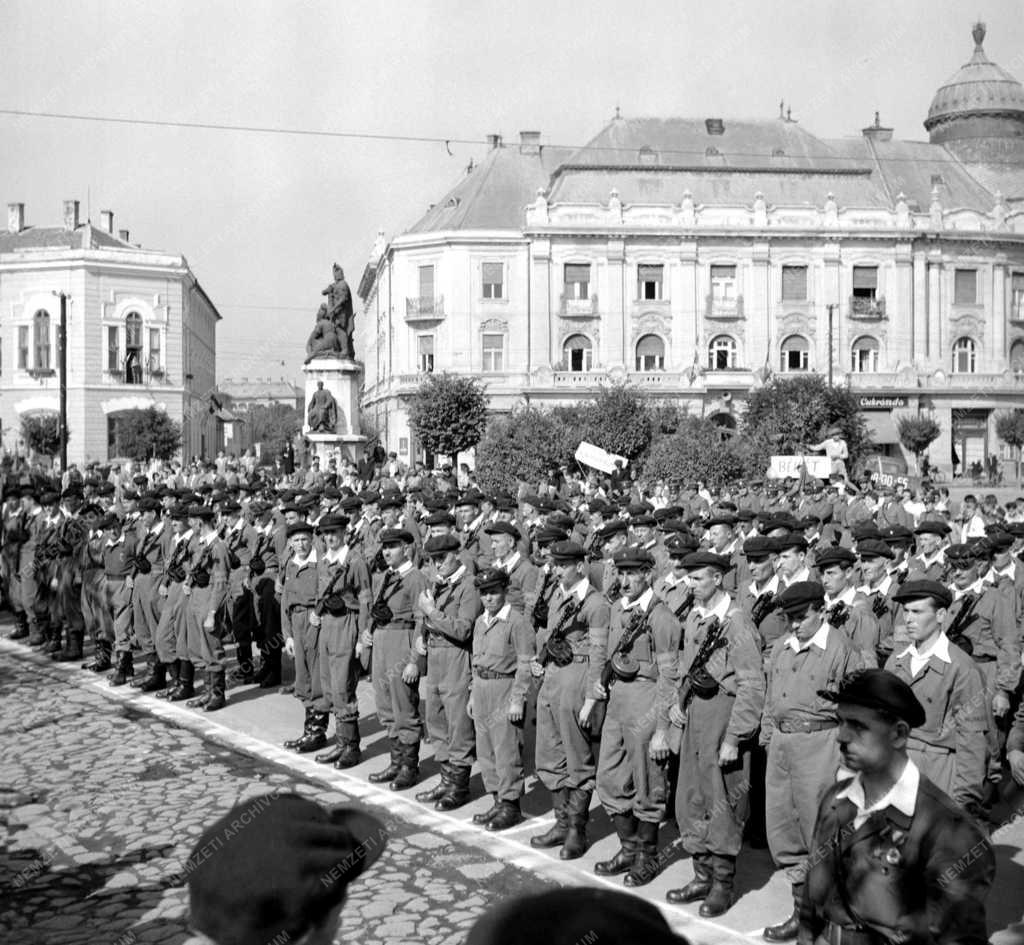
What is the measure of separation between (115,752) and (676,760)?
4.86 m

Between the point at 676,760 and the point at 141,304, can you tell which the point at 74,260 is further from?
the point at 676,760

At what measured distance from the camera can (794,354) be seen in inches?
2434

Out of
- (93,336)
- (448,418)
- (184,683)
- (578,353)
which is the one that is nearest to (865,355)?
(578,353)

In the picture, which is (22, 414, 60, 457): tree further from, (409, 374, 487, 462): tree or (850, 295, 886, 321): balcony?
(850, 295, 886, 321): balcony

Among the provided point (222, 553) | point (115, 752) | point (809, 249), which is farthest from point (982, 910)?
point (809, 249)

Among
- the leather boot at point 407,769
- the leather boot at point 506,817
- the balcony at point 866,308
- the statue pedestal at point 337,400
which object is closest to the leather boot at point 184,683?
the leather boot at point 407,769

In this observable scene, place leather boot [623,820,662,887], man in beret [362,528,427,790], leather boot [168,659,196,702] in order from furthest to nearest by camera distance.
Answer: leather boot [168,659,196,702]
man in beret [362,528,427,790]
leather boot [623,820,662,887]

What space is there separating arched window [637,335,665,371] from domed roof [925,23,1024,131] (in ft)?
91.2

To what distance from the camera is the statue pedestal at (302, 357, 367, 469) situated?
27.4m

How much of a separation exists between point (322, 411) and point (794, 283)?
131ft

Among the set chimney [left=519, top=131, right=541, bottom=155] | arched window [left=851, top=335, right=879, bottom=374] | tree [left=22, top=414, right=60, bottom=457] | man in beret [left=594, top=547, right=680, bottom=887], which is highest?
chimney [left=519, top=131, right=541, bottom=155]

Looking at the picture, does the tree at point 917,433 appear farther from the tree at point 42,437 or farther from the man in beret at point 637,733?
the man in beret at point 637,733

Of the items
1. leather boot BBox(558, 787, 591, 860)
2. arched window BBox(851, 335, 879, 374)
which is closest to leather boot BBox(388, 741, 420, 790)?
leather boot BBox(558, 787, 591, 860)

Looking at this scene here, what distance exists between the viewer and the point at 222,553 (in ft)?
40.1
